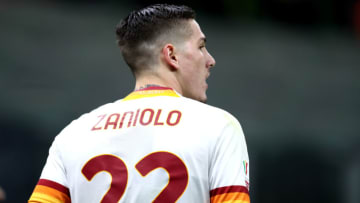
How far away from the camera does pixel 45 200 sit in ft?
5.55

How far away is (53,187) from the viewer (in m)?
1.71

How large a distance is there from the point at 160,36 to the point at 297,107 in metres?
7.03

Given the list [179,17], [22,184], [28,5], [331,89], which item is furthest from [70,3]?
[179,17]

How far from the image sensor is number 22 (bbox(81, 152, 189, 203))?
5.07ft

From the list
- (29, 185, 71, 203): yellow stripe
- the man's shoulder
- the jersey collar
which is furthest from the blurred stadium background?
the man's shoulder

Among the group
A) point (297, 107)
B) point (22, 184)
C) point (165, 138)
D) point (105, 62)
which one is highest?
point (165, 138)

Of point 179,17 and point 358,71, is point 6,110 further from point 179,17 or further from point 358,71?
point 358,71

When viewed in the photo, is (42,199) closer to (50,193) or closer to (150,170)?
(50,193)

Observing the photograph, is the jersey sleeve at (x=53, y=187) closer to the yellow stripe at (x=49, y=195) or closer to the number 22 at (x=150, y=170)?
the yellow stripe at (x=49, y=195)

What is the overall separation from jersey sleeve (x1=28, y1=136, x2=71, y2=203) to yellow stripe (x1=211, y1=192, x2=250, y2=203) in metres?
0.51

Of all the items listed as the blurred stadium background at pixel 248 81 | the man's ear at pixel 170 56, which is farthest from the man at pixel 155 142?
the blurred stadium background at pixel 248 81

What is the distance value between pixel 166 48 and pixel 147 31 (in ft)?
0.31

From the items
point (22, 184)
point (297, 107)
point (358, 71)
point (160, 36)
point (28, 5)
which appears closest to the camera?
point (160, 36)

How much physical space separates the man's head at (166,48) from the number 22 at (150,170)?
12.7 inches
